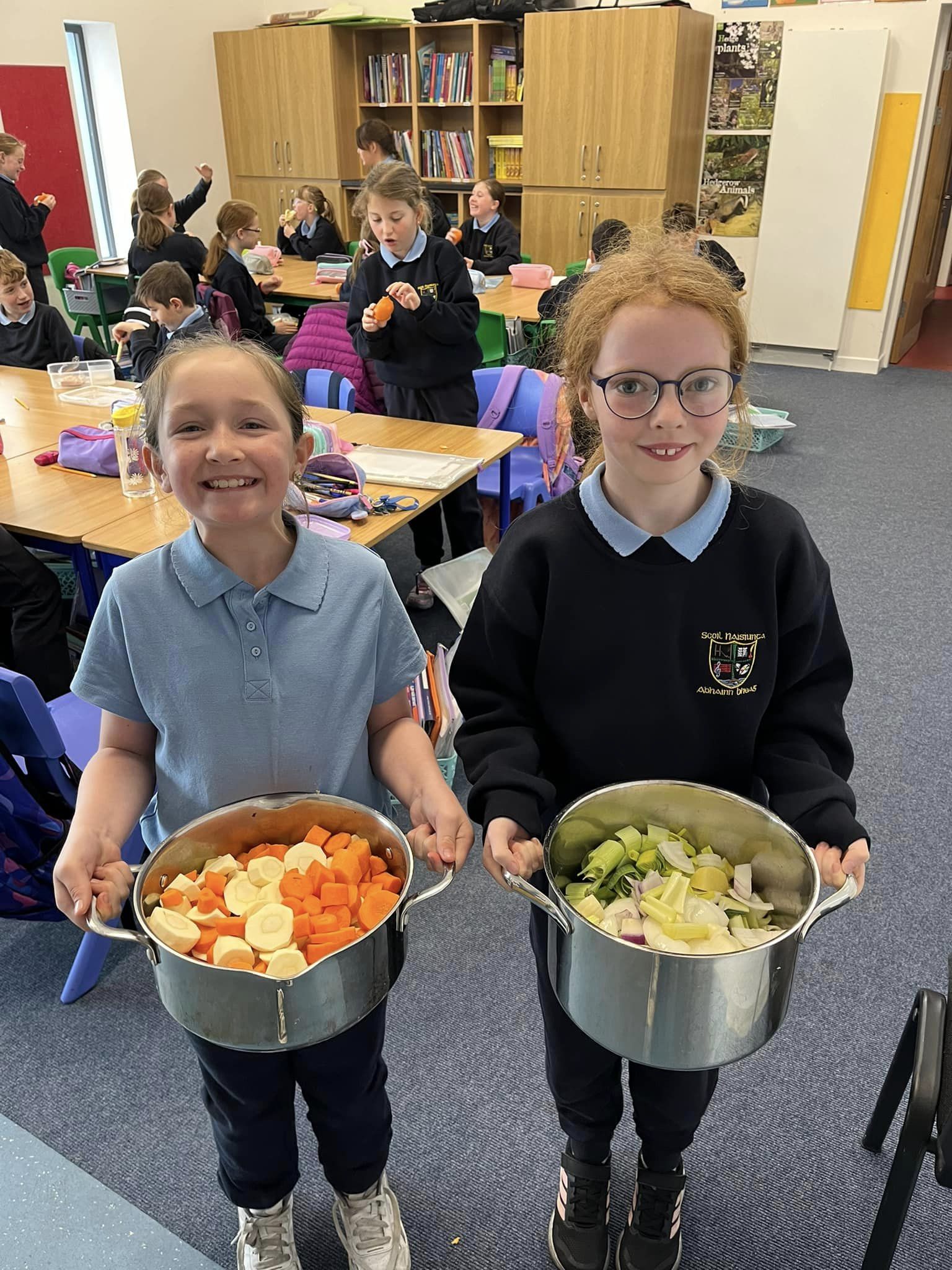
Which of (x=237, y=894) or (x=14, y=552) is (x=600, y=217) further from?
(x=237, y=894)

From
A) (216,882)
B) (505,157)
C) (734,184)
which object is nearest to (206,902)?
(216,882)

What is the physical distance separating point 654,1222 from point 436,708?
114 cm

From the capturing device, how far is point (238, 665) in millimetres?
1071

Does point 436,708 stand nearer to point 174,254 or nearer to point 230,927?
point 230,927

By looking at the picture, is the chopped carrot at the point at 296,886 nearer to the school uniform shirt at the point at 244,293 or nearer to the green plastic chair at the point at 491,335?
the green plastic chair at the point at 491,335

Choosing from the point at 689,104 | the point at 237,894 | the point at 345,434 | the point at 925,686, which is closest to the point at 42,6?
the point at 689,104

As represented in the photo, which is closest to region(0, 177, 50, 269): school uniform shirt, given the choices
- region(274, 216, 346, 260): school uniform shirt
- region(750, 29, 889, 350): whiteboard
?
region(274, 216, 346, 260): school uniform shirt

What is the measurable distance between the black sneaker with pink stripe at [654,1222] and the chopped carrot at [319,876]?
71cm

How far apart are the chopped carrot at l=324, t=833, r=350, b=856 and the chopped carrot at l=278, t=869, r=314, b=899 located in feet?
0.13

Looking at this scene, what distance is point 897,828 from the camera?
228 centimetres

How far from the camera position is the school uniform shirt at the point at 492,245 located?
5.43 meters

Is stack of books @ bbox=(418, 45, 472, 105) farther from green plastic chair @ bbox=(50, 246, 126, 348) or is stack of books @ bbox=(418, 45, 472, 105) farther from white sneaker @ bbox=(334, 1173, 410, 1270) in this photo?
white sneaker @ bbox=(334, 1173, 410, 1270)

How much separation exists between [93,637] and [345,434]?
197 centimetres

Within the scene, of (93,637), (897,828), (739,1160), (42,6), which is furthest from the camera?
(42,6)
